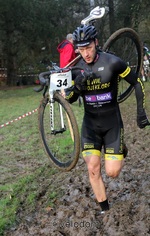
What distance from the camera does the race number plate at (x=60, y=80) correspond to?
3977 mm

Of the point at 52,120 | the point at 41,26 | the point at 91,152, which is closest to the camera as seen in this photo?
the point at 91,152

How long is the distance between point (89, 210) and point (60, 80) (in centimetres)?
178

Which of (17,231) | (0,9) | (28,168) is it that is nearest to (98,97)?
(17,231)

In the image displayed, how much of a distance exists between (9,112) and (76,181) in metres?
8.88

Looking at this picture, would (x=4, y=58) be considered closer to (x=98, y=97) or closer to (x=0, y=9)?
(x=0, y=9)

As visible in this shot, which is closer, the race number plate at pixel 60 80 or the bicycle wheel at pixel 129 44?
the race number plate at pixel 60 80

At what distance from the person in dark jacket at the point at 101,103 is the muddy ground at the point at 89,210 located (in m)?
0.39

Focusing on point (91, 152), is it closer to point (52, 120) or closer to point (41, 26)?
point (52, 120)

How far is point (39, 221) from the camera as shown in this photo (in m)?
4.34

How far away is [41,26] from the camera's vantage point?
25031mm

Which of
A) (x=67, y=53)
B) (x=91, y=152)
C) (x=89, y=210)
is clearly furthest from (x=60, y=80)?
(x=67, y=53)

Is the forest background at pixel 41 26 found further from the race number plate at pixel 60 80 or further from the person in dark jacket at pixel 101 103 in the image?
the race number plate at pixel 60 80

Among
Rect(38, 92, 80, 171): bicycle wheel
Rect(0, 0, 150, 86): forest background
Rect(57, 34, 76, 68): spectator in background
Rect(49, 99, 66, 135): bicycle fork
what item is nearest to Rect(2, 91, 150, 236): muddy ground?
Rect(38, 92, 80, 171): bicycle wheel

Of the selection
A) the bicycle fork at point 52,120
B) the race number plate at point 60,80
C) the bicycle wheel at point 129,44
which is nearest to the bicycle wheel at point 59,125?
the bicycle fork at point 52,120
